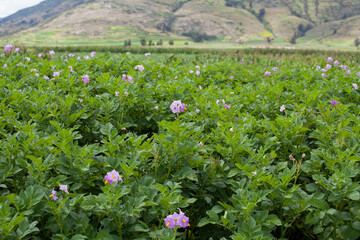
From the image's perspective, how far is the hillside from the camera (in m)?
143

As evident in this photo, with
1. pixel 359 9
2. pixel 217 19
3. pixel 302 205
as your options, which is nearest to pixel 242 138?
pixel 302 205

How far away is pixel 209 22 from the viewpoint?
16062 centimetres

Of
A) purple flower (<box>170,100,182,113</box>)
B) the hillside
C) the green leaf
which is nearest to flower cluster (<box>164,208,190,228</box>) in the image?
the green leaf

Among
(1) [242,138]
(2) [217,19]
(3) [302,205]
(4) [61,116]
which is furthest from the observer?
(2) [217,19]

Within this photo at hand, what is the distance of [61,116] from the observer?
306cm

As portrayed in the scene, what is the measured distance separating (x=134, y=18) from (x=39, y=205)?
190m

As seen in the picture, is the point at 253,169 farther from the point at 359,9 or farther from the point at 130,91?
the point at 359,9

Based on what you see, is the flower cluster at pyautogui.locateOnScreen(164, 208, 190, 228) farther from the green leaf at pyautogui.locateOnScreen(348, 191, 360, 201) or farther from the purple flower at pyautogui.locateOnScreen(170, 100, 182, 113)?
the purple flower at pyautogui.locateOnScreen(170, 100, 182, 113)

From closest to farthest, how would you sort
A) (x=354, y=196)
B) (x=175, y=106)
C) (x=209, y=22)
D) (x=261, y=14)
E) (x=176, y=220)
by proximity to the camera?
1. (x=176, y=220)
2. (x=354, y=196)
3. (x=175, y=106)
4. (x=209, y=22)
5. (x=261, y=14)

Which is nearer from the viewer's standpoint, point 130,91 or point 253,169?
point 253,169

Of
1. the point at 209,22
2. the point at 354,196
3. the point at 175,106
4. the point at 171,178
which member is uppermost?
the point at 175,106

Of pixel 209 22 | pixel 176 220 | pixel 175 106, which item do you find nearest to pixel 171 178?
pixel 176 220

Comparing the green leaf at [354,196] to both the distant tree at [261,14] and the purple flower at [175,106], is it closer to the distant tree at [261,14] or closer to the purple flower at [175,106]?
the purple flower at [175,106]

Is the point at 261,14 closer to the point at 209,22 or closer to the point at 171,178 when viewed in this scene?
the point at 209,22
